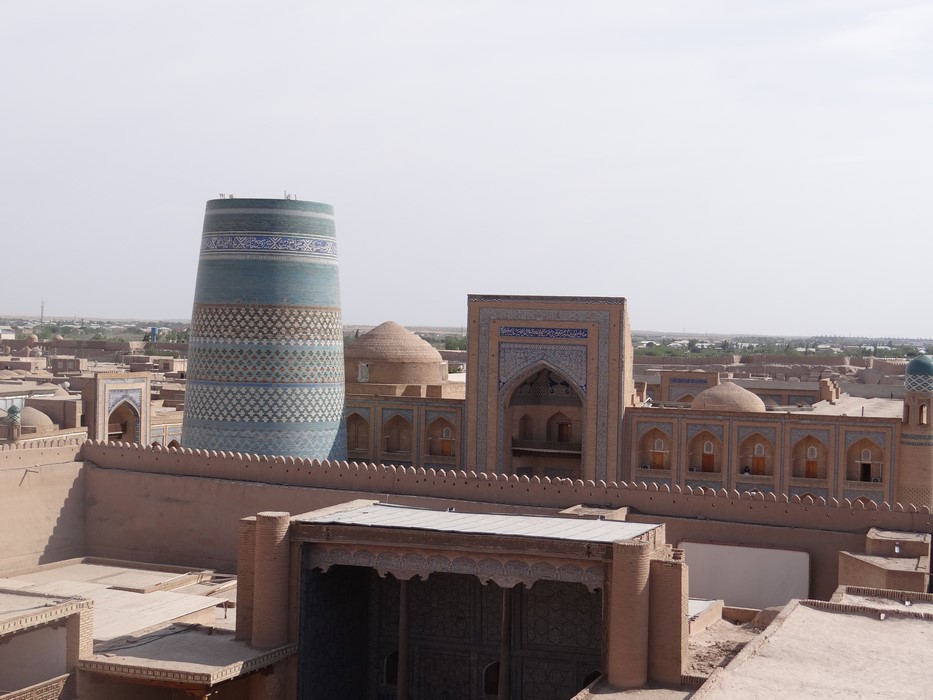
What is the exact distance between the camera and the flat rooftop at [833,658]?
784 cm

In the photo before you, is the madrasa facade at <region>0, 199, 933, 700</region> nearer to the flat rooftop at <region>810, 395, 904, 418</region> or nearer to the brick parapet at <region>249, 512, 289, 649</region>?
the brick parapet at <region>249, 512, 289, 649</region>

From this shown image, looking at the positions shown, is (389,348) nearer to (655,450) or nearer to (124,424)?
(124,424)

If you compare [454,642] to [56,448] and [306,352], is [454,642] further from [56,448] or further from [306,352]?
[56,448]

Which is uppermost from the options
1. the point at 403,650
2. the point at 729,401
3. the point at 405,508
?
the point at 729,401

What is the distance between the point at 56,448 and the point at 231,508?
268 cm

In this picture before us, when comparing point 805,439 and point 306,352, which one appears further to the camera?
point 805,439

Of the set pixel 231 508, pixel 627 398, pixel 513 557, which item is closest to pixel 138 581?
pixel 231 508

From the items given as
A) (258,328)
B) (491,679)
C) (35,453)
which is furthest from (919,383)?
(35,453)

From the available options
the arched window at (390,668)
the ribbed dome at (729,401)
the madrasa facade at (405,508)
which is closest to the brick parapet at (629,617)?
the madrasa facade at (405,508)

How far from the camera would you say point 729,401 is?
2020cm

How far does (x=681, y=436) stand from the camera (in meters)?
18.4

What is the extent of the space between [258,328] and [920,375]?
9334 millimetres

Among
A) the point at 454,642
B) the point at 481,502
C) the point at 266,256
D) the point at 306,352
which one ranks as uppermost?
the point at 266,256

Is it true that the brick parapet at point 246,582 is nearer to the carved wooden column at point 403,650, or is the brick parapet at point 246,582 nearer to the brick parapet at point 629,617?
the carved wooden column at point 403,650
